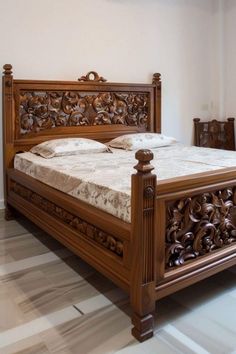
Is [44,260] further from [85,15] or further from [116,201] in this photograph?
[85,15]

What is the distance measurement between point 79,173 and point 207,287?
1.08 meters

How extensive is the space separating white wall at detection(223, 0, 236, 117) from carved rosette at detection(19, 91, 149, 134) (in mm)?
1396

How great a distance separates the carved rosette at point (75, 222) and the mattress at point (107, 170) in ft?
0.43

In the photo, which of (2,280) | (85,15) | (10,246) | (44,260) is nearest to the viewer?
(2,280)

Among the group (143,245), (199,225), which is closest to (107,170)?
(199,225)

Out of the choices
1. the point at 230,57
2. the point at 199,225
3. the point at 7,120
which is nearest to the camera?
the point at 199,225

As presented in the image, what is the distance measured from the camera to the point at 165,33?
14.8 ft

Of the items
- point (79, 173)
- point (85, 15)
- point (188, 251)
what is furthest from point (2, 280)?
point (85, 15)

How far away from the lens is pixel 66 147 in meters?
3.22

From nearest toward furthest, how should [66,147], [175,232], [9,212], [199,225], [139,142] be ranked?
[175,232] < [199,225] < [66,147] < [9,212] < [139,142]

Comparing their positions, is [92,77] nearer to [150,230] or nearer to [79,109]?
[79,109]

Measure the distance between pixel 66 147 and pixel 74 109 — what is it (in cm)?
65

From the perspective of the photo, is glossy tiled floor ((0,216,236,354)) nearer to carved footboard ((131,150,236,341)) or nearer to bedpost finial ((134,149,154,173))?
carved footboard ((131,150,236,341))

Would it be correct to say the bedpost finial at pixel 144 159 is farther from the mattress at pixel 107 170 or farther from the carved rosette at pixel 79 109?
the carved rosette at pixel 79 109
